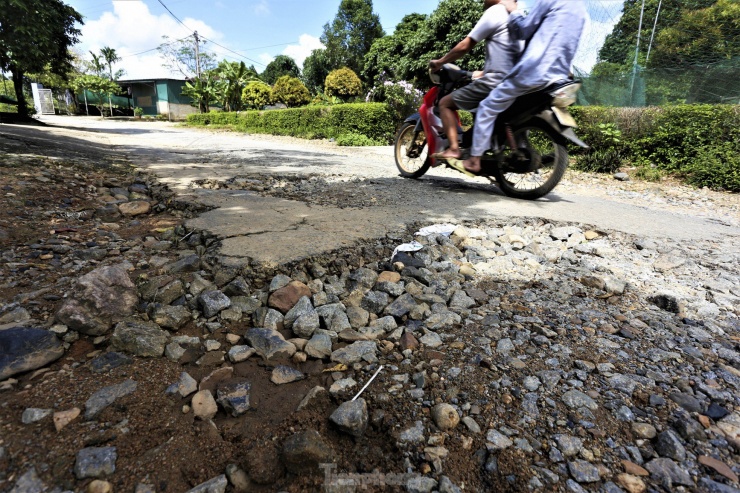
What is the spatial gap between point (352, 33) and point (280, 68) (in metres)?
18.2

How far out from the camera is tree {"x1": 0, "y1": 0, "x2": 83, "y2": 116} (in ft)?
30.4

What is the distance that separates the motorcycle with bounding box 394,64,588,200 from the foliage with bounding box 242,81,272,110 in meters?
23.3

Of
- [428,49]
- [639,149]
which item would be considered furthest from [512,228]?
[428,49]

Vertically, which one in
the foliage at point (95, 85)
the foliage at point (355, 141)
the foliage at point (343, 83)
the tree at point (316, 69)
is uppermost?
the tree at point (316, 69)

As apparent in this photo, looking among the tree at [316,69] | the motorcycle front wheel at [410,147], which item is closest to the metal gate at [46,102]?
the tree at [316,69]

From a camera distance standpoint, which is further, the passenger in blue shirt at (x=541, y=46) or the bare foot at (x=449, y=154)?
the bare foot at (x=449, y=154)

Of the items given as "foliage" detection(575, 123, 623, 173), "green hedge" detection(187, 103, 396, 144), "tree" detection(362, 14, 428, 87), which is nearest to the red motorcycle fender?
"foliage" detection(575, 123, 623, 173)

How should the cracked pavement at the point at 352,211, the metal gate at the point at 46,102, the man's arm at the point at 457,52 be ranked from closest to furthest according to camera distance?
1. the cracked pavement at the point at 352,211
2. the man's arm at the point at 457,52
3. the metal gate at the point at 46,102

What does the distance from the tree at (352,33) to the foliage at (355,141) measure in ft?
88.5

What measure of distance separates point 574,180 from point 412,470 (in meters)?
5.89

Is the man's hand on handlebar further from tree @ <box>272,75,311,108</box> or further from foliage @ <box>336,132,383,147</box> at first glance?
tree @ <box>272,75,311,108</box>

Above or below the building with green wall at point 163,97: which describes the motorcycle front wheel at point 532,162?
below

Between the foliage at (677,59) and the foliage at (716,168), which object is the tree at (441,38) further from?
the foliage at (716,168)

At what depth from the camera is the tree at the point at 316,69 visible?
3774 centimetres
